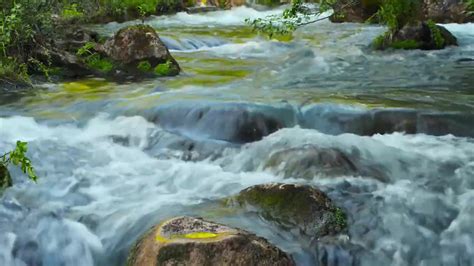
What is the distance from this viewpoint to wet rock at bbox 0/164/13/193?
5.48 meters

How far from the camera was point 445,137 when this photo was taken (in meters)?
6.60

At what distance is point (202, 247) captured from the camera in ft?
12.2

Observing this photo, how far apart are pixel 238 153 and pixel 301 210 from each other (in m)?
2.09

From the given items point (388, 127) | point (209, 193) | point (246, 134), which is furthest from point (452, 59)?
point (209, 193)

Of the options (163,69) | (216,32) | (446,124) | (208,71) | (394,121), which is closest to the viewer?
(446,124)

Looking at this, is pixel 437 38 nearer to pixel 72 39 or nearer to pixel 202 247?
pixel 72 39

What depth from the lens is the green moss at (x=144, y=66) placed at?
34.9 feet

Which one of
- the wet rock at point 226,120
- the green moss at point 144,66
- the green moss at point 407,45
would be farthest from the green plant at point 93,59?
the green moss at point 407,45

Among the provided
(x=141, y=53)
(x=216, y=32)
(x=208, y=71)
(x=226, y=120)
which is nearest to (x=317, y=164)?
(x=226, y=120)

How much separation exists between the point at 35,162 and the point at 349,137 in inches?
134

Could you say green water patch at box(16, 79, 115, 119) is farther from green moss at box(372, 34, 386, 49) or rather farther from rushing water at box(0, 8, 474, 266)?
green moss at box(372, 34, 386, 49)

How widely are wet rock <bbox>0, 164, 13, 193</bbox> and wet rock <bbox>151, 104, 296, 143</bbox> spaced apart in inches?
89.9

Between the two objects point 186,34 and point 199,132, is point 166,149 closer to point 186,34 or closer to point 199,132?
point 199,132

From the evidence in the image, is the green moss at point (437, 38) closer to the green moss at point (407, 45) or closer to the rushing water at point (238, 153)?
the green moss at point (407, 45)
